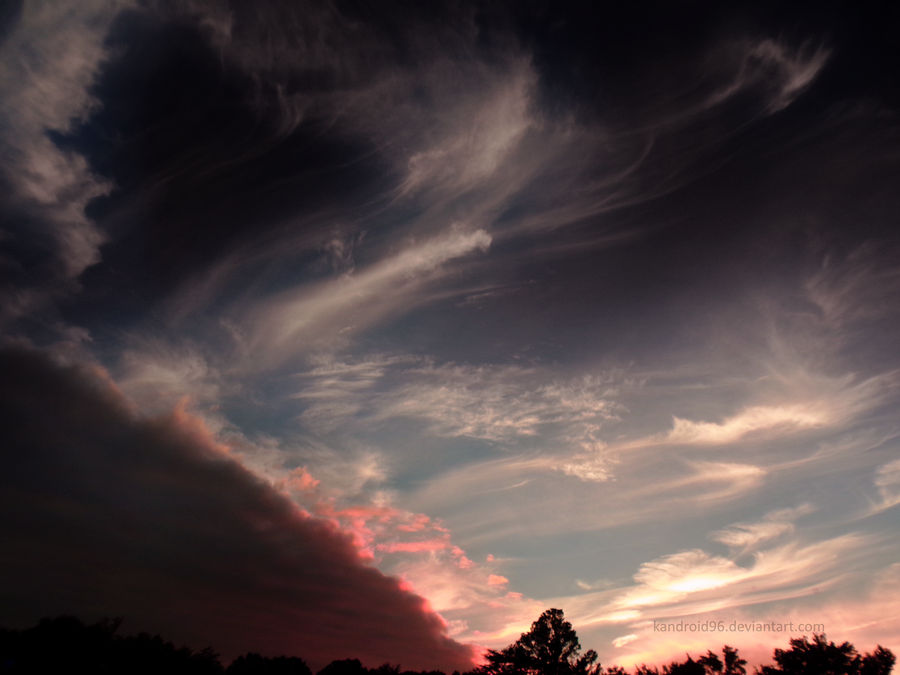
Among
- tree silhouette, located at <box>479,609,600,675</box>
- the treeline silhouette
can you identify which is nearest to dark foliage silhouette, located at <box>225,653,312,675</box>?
the treeline silhouette

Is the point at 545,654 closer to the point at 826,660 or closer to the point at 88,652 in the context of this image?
the point at 826,660

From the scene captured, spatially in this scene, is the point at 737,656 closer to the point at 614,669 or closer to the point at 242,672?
the point at 614,669

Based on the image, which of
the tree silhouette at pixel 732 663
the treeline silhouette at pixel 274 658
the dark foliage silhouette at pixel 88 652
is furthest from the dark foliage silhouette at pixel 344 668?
the tree silhouette at pixel 732 663

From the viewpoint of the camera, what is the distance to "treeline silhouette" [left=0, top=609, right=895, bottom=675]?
5116 cm

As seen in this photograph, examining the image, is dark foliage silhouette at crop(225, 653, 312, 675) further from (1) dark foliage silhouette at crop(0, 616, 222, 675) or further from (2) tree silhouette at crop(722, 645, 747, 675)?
(2) tree silhouette at crop(722, 645, 747, 675)

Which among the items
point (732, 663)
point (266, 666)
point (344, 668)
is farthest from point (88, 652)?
point (732, 663)

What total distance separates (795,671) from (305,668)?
74927 mm

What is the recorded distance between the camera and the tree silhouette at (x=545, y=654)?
231ft

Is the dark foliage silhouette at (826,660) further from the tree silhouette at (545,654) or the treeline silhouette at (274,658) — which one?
the tree silhouette at (545,654)

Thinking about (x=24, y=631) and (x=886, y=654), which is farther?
(x=886, y=654)

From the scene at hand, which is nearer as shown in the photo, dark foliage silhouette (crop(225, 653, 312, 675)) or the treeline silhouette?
the treeline silhouette

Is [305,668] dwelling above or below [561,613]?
below

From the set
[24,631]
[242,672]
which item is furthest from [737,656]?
[24,631]

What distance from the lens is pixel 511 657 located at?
71.9 metres
